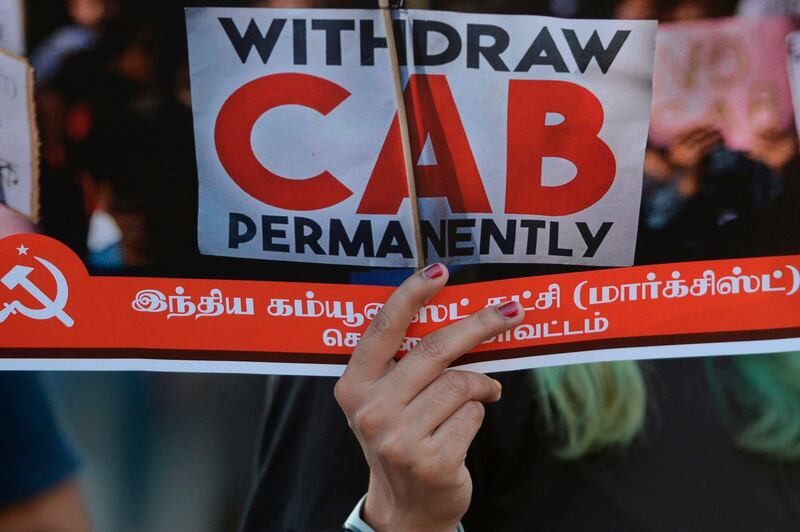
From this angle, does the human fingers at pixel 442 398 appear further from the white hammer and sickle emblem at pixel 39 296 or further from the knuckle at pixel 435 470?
the white hammer and sickle emblem at pixel 39 296

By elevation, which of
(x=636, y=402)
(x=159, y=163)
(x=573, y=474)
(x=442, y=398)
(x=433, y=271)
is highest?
(x=159, y=163)

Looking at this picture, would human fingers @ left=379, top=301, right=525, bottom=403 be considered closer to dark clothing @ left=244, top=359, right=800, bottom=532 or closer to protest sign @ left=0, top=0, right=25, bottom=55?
dark clothing @ left=244, top=359, right=800, bottom=532

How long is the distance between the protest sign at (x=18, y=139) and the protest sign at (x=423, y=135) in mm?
202

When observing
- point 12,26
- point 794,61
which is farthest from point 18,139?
point 794,61

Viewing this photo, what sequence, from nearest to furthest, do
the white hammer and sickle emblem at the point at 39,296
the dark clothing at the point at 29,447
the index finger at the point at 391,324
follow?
the index finger at the point at 391,324
the white hammer and sickle emblem at the point at 39,296
the dark clothing at the point at 29,447

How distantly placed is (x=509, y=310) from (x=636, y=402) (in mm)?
364

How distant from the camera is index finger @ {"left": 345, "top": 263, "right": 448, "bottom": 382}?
818mm

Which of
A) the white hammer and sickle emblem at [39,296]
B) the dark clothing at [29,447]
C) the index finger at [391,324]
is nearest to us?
the index finger at [391,324]

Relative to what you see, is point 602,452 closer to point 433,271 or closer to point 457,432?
point 457,432

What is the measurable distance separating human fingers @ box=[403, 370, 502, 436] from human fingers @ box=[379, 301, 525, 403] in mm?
10

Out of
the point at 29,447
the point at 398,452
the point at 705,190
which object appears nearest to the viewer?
the point at 398,452

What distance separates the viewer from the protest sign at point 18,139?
893 mm

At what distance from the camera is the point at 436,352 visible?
82 centimetres

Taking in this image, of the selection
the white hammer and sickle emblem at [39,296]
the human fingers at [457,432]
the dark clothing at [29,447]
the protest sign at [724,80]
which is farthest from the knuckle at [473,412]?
the dark clothing at [29,447]
